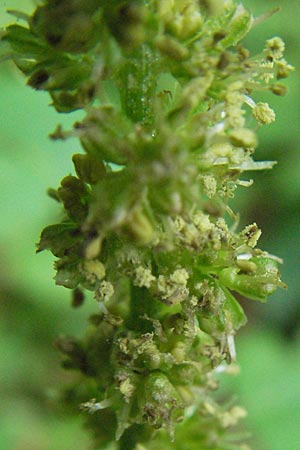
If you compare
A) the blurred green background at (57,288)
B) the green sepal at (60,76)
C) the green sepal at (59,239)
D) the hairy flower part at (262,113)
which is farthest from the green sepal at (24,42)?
the blurred green background at (57,288)

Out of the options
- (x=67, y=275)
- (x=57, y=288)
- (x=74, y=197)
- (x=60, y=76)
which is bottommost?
(x=57, y=288)

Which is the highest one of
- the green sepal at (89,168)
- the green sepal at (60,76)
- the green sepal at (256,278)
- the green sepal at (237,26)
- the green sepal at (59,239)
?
the green sepal at (237,26)

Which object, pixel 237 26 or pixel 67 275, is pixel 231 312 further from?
pixel 237 26

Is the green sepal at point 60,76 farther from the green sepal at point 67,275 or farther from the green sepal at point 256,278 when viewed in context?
the green sepal at point 256,278

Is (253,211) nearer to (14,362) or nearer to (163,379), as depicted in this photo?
(14,362)

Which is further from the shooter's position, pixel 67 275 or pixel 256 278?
pixel 256 278

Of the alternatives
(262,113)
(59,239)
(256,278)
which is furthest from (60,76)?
(256,278)

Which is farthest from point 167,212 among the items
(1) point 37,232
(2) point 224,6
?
(1) point 37,232

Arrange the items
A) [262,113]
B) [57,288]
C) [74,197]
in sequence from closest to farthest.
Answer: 1. [74,197]
2. [262,113]
3. [57,288]
